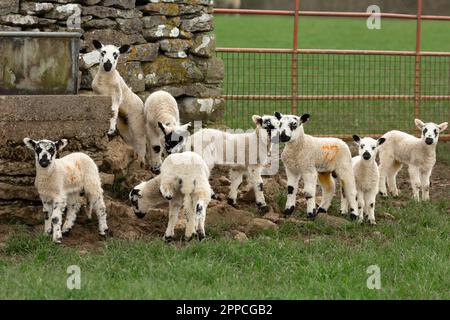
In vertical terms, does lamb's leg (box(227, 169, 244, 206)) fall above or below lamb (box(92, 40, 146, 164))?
below

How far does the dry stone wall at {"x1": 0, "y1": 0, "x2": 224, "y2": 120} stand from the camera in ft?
38.9

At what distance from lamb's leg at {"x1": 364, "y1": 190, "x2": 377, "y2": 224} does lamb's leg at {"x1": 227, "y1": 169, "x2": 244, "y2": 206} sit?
4.43 ft

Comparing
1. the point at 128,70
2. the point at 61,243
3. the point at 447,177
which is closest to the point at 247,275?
the point at 61,243

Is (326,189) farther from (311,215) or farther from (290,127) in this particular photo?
(290,127)

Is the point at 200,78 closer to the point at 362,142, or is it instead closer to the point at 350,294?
the point at 362,142

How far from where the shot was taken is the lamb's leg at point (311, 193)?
1125 cm

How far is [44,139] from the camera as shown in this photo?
1059 cm

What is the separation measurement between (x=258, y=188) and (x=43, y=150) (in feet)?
8.54

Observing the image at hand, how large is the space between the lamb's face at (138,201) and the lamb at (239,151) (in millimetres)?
1010

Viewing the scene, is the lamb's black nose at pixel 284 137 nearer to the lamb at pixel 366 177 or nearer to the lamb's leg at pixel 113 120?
the lamb at pixel 366 177

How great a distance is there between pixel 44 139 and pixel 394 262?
3.55 m

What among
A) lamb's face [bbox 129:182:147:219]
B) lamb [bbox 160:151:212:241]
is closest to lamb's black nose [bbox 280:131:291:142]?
lamb [bbox 160:151:212:241]

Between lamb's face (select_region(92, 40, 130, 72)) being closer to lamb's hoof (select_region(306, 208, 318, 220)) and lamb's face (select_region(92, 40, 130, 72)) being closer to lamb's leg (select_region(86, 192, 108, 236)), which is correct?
lamb's leg (select_region(86, 192, 108, 236))

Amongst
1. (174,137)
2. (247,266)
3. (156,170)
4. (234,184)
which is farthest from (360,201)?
(247,266)
